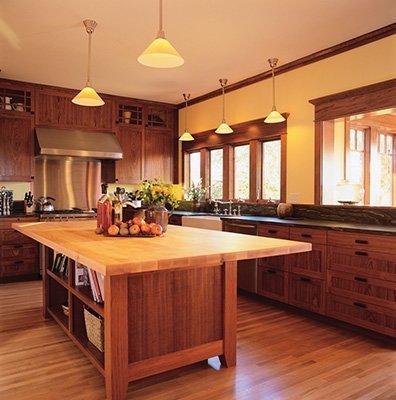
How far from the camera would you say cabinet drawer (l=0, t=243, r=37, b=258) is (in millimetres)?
5031

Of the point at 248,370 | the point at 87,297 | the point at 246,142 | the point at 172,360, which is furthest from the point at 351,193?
the point at 87,297

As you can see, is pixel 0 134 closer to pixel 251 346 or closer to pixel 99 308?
pixel 99 308

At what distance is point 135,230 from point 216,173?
3489 mm

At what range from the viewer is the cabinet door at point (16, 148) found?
5.31 m

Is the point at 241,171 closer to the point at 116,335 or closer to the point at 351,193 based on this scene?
the point at 351,193

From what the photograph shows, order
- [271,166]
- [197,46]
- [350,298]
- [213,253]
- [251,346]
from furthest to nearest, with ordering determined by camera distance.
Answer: [271,166]
[197,46]
[350,298]
[251,346]
[213,253]

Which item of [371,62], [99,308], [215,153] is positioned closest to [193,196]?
[215,153]

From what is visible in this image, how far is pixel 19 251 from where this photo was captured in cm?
511

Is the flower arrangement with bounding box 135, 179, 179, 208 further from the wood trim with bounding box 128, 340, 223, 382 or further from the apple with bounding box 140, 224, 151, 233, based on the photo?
the wood trim with bounding box 128, 340, 223, 382

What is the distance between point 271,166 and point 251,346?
9.01 ft

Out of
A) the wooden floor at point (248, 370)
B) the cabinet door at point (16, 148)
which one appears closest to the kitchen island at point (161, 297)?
the wooden floor at point (248, 370)

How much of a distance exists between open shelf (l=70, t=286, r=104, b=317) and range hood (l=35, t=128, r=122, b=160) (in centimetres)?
302

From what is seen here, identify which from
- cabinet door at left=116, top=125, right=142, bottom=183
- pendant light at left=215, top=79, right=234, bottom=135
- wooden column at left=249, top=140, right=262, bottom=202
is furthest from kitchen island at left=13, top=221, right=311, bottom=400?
cabinet door at left=116, top=125, right=142, bottom=183

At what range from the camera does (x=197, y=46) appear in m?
4.02
